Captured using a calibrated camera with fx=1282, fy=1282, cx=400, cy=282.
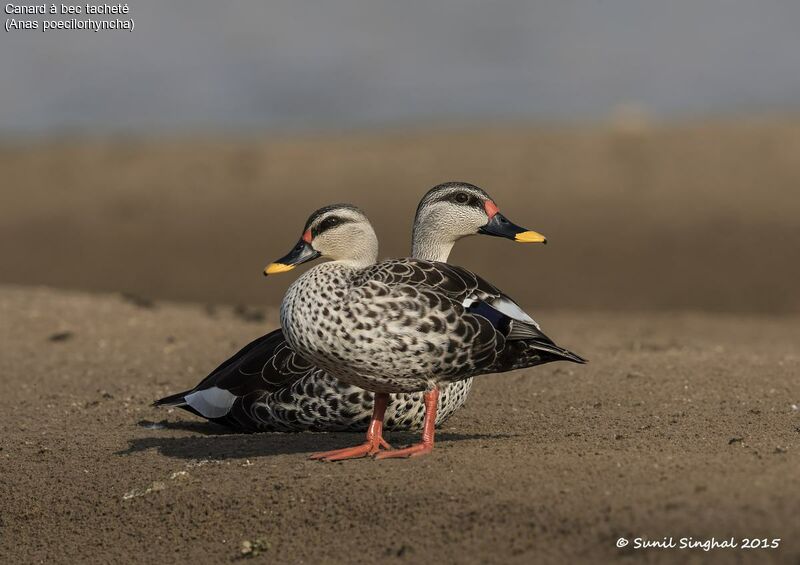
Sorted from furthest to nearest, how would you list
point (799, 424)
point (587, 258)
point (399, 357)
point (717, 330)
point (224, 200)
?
1. point (224, 200)
2. point (587, 258)
3. point (717, 330)
4. point (799, 424)
5. point (399, 357)

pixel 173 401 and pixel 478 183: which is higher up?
pixel 173 401

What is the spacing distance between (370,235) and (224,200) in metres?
14.9

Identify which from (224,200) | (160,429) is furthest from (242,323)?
(224,200)

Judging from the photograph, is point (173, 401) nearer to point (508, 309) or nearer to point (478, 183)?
point (508, 309)

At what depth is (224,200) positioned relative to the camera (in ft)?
68.7

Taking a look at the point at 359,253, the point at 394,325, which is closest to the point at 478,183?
the point at 359,253

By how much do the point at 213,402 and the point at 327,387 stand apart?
82 centimetres

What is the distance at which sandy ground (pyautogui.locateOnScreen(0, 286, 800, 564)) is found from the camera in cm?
489

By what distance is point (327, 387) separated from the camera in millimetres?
6641

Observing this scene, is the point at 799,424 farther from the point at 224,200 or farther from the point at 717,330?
the point at 224,200

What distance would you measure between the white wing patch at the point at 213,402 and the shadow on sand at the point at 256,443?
13cm

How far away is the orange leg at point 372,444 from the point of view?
605 cm

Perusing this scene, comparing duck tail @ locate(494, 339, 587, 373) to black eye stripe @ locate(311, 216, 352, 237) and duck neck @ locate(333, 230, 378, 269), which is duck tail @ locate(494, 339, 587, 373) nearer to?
duck neck @ locate(333, 230, 378, 269)

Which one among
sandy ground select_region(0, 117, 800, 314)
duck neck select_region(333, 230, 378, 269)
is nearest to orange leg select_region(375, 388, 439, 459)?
duck neck select_region(333, 230, 378, 269)
